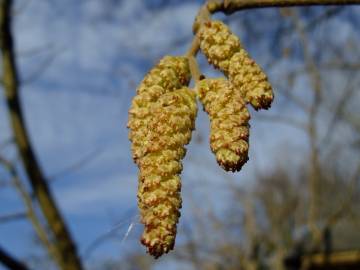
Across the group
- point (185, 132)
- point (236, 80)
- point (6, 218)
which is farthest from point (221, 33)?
point (6, 218)

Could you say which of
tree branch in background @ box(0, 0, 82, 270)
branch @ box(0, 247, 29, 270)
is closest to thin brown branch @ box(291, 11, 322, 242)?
tree branch in background @ box(0, 0, 82, 270)

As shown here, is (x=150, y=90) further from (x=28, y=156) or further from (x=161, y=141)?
(x=28, y=156)

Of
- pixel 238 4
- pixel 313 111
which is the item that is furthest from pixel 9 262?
pixel 313 111

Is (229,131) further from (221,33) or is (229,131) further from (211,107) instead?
(221,33)

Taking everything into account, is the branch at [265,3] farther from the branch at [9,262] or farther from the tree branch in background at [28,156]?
the tree branch in background at [28,156]

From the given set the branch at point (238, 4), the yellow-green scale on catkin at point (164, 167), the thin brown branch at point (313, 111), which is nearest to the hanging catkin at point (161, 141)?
the yellow-green scale on catkin at point (164, 167)
